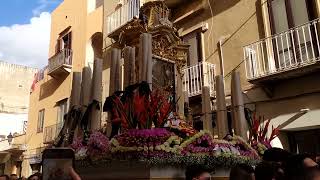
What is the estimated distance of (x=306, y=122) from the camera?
36.9ft

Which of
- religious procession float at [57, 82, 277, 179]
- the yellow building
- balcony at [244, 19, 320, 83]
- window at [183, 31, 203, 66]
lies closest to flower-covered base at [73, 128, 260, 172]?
religious procession float at [57, 82, 277, 179]

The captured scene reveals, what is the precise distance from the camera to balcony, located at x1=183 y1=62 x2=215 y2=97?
14.4 meters

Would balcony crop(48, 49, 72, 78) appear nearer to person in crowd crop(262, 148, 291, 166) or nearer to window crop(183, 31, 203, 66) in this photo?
window crop(183, 31, 203, 66)

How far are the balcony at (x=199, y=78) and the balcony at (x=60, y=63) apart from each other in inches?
356

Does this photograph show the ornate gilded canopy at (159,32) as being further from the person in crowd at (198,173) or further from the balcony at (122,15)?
the balcony at (122,15)

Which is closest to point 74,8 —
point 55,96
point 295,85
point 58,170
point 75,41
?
point 75,41

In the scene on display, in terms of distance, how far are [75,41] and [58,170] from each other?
18.5m

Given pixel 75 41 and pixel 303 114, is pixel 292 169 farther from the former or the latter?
pixel 75 41

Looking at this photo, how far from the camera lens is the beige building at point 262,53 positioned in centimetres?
1120

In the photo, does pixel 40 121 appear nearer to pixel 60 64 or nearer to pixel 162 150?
pixel 60 64

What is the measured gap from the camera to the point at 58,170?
13.5 ft

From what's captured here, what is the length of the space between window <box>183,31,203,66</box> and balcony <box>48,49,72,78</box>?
27.4 ft

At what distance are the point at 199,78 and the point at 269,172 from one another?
36.1 feet

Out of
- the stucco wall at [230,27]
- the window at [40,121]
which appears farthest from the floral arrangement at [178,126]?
the window at [40,121]
